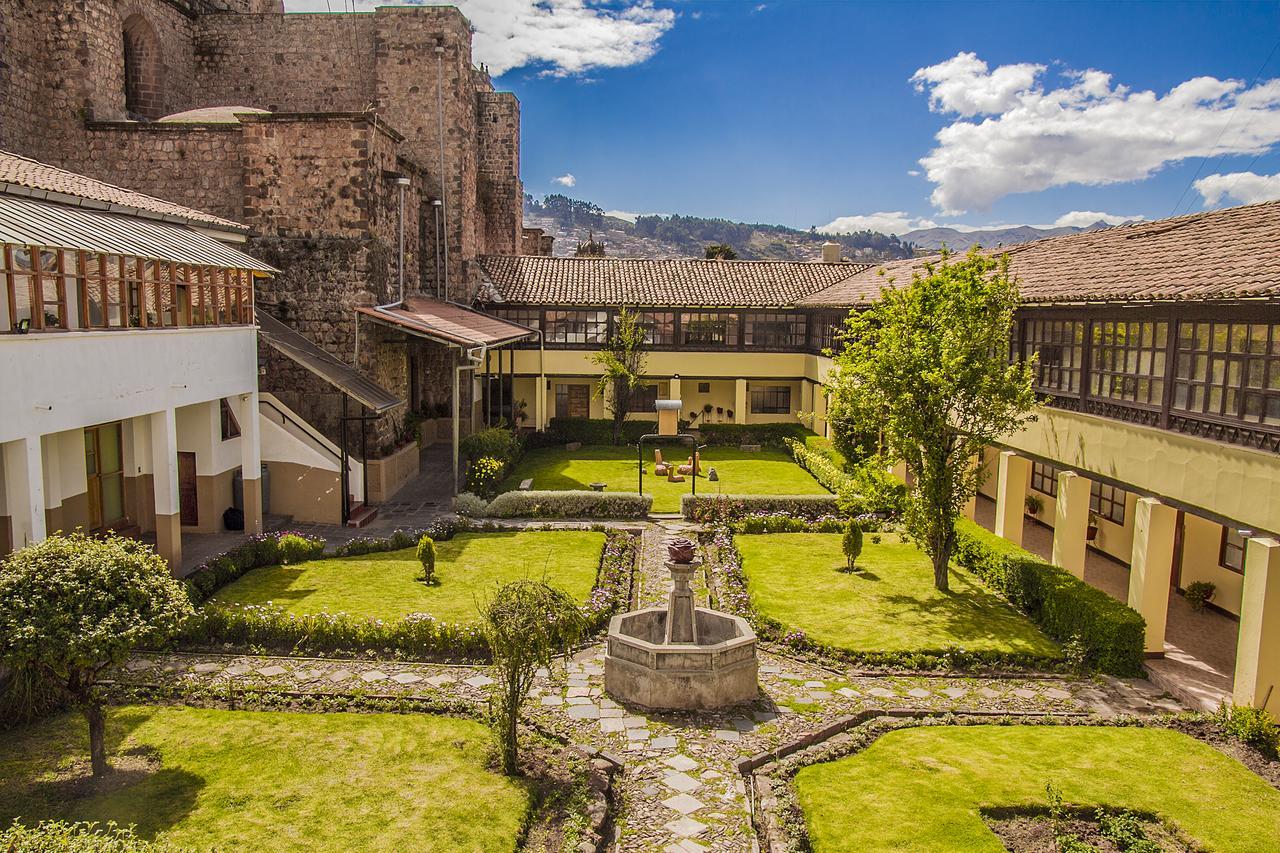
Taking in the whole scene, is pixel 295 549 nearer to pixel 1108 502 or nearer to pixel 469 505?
pixel 469 505

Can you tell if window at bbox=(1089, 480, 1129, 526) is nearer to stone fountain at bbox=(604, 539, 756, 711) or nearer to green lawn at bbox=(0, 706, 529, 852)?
stone fountain at bbox=(604, 539, 756, 711)

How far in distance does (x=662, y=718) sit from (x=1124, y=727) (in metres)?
5.97

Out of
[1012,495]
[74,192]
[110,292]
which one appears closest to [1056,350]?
[1012,495]

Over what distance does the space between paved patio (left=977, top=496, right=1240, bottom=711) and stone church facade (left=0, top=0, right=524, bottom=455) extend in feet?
57.6

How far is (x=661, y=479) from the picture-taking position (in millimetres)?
27438

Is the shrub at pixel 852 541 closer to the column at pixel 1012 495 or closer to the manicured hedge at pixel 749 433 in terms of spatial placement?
the column at pixel 1012 495

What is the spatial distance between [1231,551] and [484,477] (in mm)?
16612

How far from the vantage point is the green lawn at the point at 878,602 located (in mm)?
14281

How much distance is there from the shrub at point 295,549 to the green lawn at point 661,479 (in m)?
7.42

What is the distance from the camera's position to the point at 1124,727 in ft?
37.8

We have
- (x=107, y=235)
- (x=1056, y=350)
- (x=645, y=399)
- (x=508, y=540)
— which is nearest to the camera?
(x=107, y=235)

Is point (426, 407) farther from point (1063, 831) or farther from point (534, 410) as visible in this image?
point (1063, 831)

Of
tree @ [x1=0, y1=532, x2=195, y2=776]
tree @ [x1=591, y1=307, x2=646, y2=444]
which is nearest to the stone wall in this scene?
tree @ [x1=591, y1=307, x2=646, y2=444]

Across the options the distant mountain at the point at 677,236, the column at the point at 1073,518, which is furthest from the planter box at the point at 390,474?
the distant mountain at the point at 677,236
